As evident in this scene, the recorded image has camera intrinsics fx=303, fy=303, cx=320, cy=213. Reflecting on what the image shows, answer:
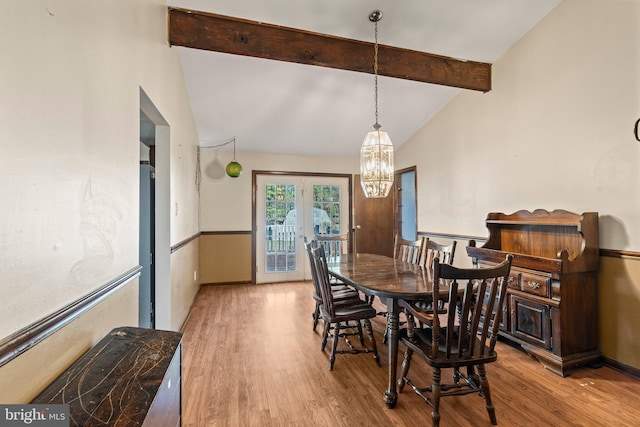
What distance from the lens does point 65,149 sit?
1043 mm

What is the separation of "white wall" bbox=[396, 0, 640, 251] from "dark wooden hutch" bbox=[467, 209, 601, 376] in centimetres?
20

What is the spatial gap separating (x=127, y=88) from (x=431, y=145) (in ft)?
13.1

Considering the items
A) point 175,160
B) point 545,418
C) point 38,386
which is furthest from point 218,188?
point 545,418

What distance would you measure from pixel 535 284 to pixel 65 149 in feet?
10.2

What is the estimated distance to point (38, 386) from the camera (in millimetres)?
897

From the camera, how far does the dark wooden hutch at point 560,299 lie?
→ 91.8 inches

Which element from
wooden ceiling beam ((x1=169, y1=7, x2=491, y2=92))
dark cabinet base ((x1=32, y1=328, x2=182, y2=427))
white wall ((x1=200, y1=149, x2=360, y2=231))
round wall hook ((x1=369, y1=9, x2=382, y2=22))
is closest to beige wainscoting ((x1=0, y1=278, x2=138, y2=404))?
dark cabinet base ((x1=32, y1=328, x2=182, y2=427))

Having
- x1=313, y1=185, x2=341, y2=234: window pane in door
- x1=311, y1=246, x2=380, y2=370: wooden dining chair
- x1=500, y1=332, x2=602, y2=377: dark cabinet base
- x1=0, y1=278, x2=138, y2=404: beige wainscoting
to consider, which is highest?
x1=313, y1=185, x2=341, y2=234: window pane in door

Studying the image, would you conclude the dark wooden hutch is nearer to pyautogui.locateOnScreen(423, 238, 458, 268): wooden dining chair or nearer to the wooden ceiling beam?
pyautogui.locateOnScreen(423, 238, 458, 268): wooden dining chair

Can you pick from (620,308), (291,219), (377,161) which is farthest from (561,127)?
(291,219)

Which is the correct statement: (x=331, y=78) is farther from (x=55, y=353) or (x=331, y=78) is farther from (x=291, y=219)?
(x=55, y=353)

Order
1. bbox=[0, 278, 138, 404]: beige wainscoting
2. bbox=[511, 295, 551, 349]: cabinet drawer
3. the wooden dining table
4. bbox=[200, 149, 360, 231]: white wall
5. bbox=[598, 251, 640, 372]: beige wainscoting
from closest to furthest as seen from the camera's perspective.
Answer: bbox=[0, 278, 138, 404]: beige wainscoting
the wooden dining table
bbox=[598, 251, 640, 372]: beige wainscoting
bbox=[511, 295, 551, 349]: cabinet drawer
bbox=[200, 149, 360, 231]: white wall

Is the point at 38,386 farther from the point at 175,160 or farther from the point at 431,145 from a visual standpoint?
the point at 431,145

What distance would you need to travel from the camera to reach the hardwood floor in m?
1.80
